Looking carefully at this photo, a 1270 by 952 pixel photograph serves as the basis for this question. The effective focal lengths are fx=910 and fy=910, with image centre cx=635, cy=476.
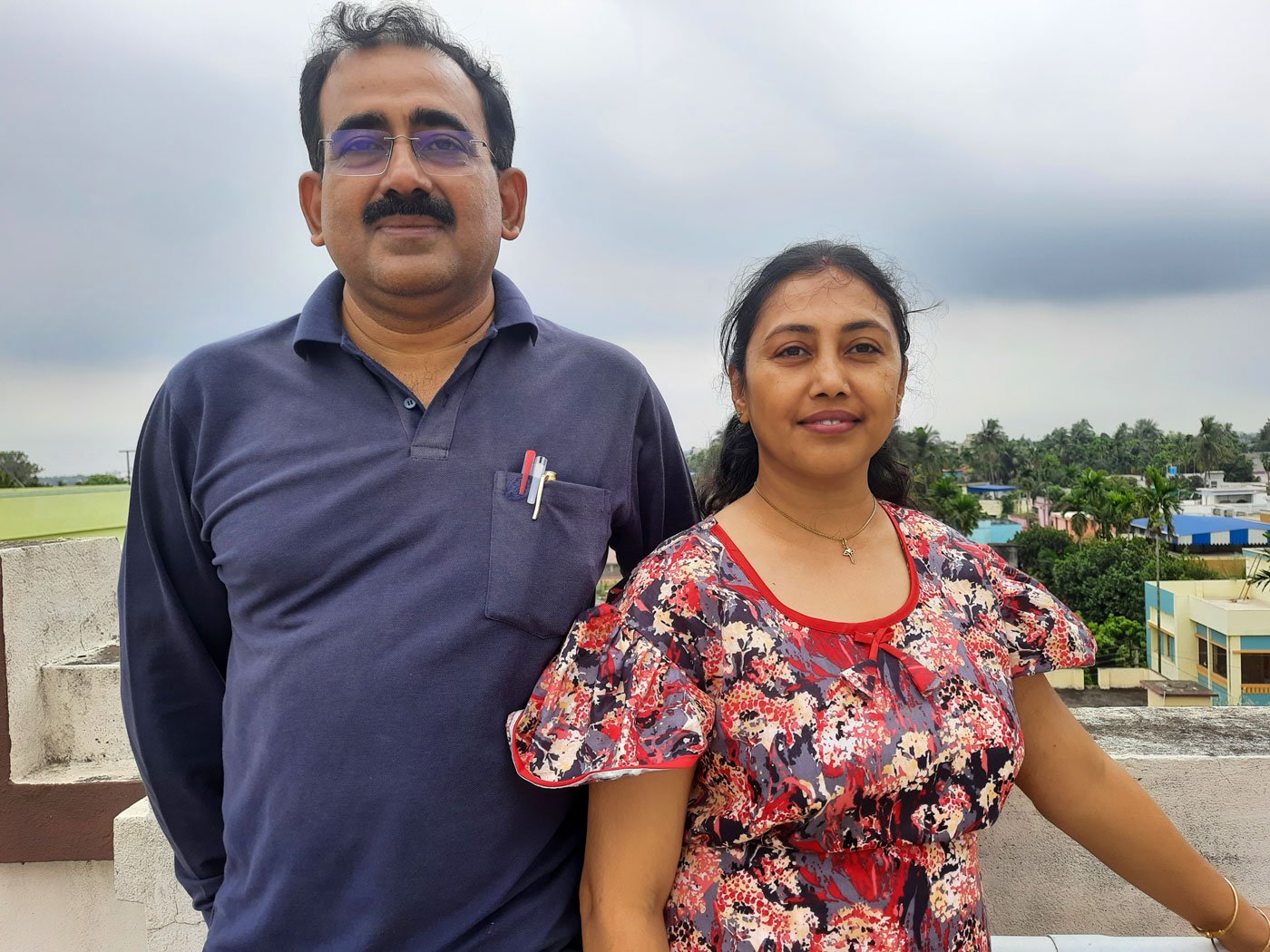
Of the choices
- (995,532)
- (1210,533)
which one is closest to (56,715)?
(1210,533)

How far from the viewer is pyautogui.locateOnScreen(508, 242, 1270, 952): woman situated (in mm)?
1488

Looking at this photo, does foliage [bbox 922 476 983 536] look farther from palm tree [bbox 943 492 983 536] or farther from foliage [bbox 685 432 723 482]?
foliage [bbox 685 432 723 482]

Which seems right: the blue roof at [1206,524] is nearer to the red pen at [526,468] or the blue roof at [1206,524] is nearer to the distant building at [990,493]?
the distant building at [990,493]

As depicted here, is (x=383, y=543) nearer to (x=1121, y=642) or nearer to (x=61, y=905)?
(x=61, y=905)

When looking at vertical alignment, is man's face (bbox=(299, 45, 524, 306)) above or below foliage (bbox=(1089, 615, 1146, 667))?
above

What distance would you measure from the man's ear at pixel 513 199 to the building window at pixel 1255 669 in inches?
947

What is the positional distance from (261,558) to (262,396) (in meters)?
0.34

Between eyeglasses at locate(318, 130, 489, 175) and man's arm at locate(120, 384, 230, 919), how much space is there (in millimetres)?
584

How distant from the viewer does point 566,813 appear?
1684 millimetres

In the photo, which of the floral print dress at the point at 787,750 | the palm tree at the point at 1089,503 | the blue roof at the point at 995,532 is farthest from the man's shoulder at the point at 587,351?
the blue roof at the point at 995,532

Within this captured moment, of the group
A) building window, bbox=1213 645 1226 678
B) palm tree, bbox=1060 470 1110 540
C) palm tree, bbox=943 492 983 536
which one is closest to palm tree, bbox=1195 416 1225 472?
Result: palm tree, bbox=1060 470 1110 540

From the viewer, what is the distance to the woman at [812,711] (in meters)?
1.49

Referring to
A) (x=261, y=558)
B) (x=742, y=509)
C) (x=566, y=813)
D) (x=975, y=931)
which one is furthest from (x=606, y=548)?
(x=975, y=931)

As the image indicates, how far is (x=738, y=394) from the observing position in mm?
1905
